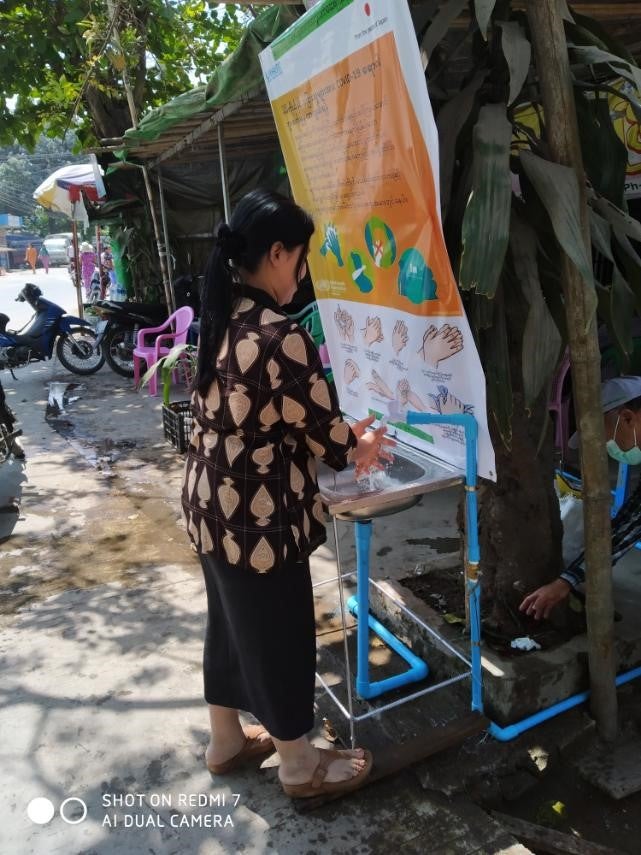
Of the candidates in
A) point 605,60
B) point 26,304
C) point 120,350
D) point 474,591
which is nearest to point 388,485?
point 474,591

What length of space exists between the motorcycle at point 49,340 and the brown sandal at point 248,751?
23.6 feet

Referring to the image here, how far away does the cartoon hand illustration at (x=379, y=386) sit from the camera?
7.43 feet

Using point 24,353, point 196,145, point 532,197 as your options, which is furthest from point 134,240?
point 532,197

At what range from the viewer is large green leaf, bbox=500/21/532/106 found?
160 centimetres

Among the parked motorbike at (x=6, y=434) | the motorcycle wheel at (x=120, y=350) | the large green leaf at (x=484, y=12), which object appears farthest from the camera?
the motorcycle wheel at (x=120, y=350)

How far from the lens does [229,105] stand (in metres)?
4.22

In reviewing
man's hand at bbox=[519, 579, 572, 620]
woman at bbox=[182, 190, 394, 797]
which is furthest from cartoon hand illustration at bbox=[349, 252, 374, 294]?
man's hand at bbox=[519, 579, 572, 620]

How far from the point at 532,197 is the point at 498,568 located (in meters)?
1.27

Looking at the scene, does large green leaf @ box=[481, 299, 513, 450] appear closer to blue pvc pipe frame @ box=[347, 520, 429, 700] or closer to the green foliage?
the green foliage

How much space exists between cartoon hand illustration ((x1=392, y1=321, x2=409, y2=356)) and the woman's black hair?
46 centimetres

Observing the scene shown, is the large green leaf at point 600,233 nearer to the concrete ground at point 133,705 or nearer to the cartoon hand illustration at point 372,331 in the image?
the cartoon hand illustration at point 372,331

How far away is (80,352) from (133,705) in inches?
277

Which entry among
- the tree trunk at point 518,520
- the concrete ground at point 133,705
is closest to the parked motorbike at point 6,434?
the concrete ground at point 133,705

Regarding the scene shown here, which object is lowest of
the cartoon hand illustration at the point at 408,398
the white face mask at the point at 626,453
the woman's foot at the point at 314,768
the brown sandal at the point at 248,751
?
the brown sandal at the point at 248,751
